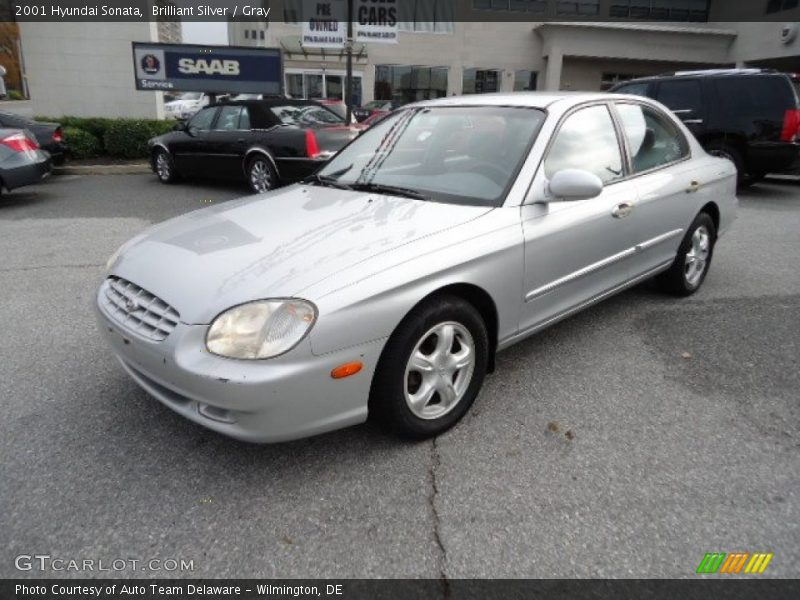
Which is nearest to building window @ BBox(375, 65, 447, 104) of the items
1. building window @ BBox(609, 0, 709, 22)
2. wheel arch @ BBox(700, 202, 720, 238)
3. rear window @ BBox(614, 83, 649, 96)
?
building window @ BBox(609, 0, 709, 22)

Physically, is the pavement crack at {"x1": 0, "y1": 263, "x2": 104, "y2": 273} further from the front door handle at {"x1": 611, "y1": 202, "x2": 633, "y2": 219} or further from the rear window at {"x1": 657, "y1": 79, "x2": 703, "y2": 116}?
the rear window at {"x1": 657, "y1": 79, "x2": 703, "y2": 116}

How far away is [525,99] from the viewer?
3512 millimetres

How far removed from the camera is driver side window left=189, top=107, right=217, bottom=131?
9352 mm

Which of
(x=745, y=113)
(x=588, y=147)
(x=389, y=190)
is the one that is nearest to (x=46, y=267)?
(x=389, y=190)

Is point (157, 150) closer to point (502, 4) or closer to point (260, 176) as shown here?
point (260, 176)

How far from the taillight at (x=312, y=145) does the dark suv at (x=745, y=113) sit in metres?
5.86

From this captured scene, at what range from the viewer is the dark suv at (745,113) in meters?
8.59

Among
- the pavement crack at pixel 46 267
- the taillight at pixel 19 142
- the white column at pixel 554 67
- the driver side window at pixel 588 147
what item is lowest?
the pavement crack at pixel 46 267

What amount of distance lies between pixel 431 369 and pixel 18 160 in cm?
833

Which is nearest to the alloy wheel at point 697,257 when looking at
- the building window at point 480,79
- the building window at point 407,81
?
the building window at point 407,81

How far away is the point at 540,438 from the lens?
2.75 meters

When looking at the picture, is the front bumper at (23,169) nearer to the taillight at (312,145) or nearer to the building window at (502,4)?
the taillight at (312,145)

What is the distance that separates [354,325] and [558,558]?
1.12 meters

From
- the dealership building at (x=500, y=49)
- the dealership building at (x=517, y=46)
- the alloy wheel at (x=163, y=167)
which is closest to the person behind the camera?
the alloy wheel at (x=163, y=167)
